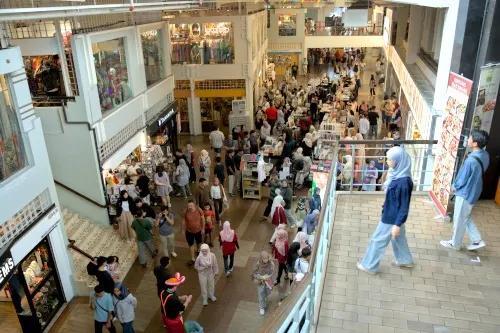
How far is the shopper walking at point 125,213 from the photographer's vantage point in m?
9.52

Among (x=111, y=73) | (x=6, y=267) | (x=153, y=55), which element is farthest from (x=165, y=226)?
(x=153, y=55)

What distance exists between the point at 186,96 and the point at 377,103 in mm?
11020

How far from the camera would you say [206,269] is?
7441 mm

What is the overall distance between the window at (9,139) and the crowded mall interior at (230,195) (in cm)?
2

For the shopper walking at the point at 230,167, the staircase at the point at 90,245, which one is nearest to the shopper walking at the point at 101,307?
the staircase at the point at 90,245

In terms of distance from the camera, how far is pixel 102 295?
6.64 meters

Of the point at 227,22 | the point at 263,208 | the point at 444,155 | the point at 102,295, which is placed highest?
the point at 227,22

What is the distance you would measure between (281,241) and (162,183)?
4494 millimetres

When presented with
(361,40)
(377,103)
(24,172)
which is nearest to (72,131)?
(24,172)

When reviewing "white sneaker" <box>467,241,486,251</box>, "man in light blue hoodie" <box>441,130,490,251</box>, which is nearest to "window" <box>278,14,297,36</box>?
"man in light blue hoodie" <box>441,130,490,251</box>

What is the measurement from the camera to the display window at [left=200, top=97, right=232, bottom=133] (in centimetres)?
1881

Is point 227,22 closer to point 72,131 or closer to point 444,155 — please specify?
point 72,131

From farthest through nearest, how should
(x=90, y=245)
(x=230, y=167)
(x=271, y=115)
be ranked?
(x=271, y=115) → (x=230, y=167) → (x=90, y=245)

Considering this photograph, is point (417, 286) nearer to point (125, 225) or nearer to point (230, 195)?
point (125, 225)
